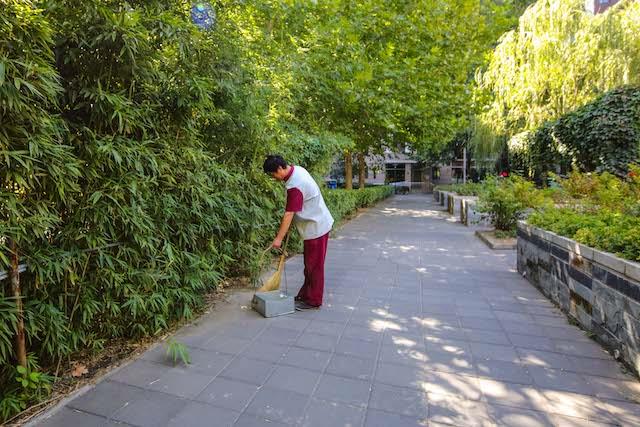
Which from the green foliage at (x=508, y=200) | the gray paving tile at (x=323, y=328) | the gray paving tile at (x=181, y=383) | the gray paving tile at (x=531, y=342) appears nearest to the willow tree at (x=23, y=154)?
the gray paving tile at (x=181, y=383)

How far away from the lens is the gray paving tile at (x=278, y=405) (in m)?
2.24

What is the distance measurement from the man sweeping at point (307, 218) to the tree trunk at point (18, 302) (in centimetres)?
193

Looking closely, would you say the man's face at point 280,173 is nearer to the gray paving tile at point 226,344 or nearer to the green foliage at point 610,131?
the gray paving tile at point 226,344

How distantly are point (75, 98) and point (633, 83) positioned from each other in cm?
1215

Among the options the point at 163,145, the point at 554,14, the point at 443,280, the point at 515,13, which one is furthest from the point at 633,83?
the point at 515,13

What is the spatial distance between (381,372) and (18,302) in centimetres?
227

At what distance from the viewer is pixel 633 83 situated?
9766 millimetres

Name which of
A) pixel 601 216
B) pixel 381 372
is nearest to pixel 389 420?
pixel 381 372

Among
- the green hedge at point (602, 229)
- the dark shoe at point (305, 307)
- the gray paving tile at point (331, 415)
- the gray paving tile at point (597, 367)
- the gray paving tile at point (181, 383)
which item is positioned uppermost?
the green hedge at point (602, 229)

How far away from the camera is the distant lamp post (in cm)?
339

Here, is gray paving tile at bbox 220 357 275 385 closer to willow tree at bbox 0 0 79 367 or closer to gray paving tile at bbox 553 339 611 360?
willow tree at bbox 0 0 79 367

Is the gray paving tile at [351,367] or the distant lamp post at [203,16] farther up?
the distant lamp post at [203,16]

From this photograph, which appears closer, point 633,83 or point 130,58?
point 130,58

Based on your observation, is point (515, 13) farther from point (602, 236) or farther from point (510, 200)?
point (602, 236)
